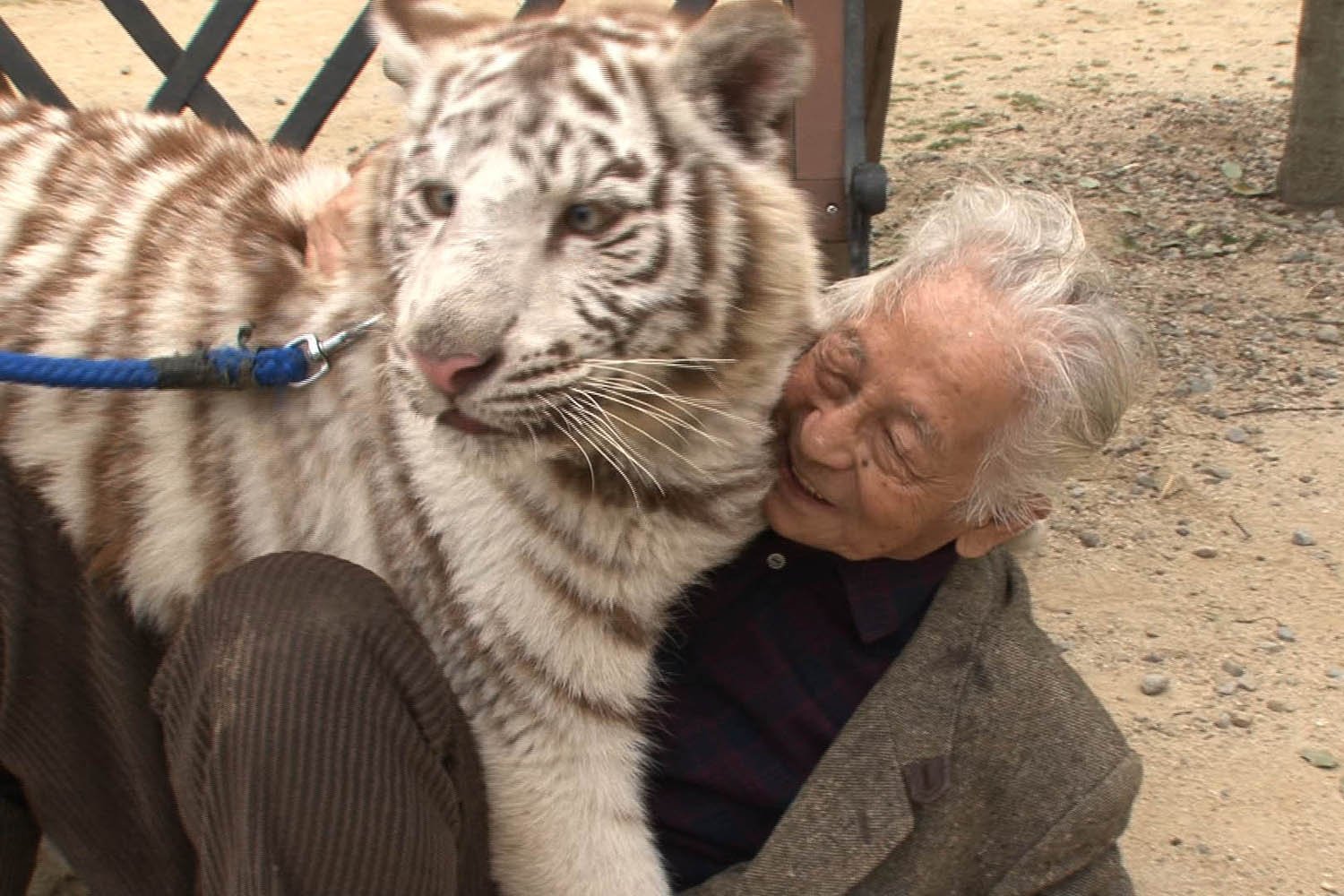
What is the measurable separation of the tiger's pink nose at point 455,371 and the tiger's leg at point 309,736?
0.30m

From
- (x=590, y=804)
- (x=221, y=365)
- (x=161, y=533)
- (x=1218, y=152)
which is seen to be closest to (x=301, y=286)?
(x=221, y=365)

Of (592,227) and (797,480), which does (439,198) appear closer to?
(592,227)

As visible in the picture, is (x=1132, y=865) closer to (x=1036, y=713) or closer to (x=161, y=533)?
(x=1036, y=713)

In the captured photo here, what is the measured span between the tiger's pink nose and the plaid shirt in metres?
0.57

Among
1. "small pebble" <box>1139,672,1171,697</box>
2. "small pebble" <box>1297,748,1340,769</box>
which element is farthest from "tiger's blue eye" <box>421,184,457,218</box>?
"small pebble" <box>1297,748,1340,769</box>

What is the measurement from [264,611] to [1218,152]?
4.44 m

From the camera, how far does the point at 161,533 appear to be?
182 cm

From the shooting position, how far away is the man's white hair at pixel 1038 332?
166 cm

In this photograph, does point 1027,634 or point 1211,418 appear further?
point 1211,418

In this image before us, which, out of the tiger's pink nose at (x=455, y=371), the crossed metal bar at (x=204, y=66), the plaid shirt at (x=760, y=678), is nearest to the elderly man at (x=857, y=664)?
the plaid shirt at (x=760, y=678)

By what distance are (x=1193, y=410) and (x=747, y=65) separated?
235cm

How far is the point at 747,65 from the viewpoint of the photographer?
1542 mm

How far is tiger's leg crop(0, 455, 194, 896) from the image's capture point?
5.33ft

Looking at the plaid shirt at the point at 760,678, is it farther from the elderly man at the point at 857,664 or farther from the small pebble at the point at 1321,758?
the small pebble at the point at 1321,758
